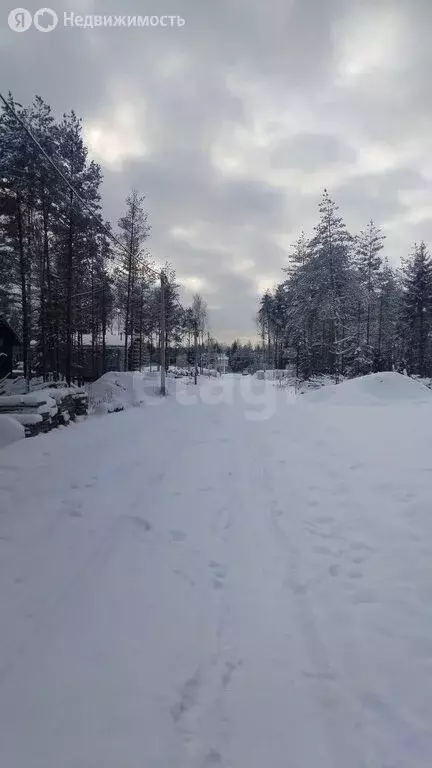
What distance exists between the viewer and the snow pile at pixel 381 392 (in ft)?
47.2

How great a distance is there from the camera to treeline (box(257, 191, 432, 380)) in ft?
97.5

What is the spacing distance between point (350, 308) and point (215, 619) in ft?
98.5

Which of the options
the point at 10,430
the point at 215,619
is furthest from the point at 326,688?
the point at 10,430

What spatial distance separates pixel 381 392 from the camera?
1513cm

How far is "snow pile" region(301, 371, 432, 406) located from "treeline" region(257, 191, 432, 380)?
11264 mm

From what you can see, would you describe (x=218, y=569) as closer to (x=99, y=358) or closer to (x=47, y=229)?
(x=47, y=229)

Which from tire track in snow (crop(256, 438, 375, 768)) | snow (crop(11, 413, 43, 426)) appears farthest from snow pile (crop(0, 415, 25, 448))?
tire track in snow (crop(256, 438, 375, 768))

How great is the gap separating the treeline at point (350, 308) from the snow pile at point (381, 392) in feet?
37.0

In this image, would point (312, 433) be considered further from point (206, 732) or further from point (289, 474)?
point (206, 732)

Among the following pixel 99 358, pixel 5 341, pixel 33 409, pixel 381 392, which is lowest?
pixel 33 409

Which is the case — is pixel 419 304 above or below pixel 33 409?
above

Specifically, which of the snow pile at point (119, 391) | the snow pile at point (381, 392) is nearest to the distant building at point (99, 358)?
the snow pile at point (119, 391)

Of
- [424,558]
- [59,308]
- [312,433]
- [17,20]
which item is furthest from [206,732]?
[59,308]

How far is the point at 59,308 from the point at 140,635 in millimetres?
19392
